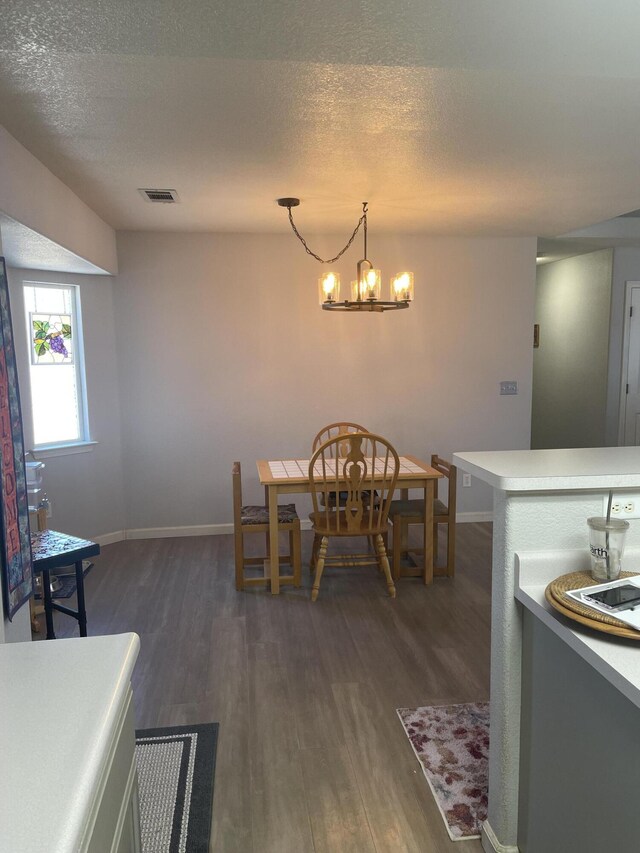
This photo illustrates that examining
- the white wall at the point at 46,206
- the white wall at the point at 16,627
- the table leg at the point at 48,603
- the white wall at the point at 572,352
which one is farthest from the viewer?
the white wall at the point at 572,352

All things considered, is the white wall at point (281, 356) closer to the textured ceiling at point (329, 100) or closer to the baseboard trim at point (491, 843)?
the textured ceiling at point (329, 100)

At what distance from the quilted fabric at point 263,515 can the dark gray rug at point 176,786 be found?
1466 millimetres

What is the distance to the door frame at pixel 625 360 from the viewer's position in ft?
18.2

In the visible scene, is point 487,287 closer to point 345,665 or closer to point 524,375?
point 524,375

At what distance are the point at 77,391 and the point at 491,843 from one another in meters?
3.90

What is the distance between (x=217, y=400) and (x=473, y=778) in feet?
10.9

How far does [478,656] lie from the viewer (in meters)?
2.84

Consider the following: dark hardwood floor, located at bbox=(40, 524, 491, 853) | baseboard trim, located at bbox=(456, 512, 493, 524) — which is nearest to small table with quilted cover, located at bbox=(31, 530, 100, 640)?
dark hardwood floor, located at bbox=(40, 524, 491, 853)

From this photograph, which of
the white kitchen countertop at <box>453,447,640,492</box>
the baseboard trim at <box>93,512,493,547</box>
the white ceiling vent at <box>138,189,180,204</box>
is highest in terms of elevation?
the white ceiling vent at <box>138,189,180,204</box>

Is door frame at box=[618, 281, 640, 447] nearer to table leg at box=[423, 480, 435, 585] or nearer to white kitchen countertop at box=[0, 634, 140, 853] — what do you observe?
table leg at box=[423, 480, 435, 585]

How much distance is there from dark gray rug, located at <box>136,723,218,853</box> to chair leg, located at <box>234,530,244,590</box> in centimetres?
137

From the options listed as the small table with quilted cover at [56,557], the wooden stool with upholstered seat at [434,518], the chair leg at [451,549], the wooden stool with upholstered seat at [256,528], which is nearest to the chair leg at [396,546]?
the wooden stool with upholstered seat at [434,518]

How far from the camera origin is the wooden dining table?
353cm

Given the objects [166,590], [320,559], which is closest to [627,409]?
[320,559]
